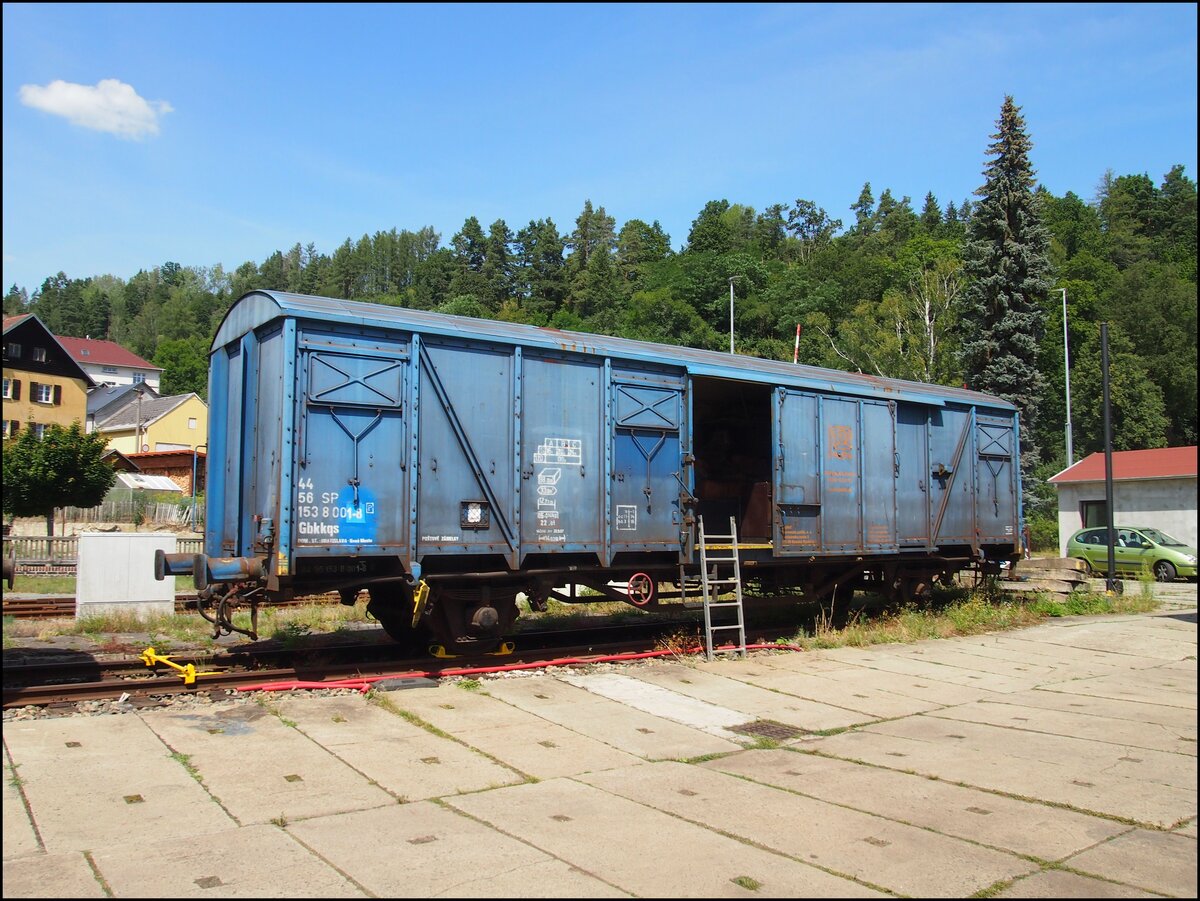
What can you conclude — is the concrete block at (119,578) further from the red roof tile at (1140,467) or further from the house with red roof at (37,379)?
the house with red roof at (37,379)

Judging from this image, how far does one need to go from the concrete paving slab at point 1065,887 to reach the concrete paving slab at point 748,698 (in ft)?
11.0

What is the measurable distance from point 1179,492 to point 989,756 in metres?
27.4

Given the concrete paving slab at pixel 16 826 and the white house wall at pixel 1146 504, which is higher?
the white house wall at pixel 1146 504

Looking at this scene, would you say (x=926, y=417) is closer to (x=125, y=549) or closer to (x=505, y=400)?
(x=505, y=400)

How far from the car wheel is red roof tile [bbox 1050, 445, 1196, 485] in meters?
5.00

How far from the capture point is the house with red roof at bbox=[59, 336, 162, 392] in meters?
95.6

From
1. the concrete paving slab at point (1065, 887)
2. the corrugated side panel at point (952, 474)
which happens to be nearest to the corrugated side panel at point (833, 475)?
the corrugated side panel at point (952, 474)

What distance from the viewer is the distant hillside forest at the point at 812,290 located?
37000 mm

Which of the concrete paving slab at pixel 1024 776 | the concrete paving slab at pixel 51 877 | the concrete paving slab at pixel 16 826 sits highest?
the concrete paving slab at pixel 51 877

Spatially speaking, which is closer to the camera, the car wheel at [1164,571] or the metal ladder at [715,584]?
the metal ladder at [715,584]

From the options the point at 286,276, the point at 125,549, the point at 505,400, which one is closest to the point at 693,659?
the point at 505,400

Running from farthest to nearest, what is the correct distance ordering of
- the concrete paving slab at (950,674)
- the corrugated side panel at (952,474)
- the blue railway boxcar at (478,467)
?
1. the corrugated side panel at (952,474)
2. the concrete paving slab at (950,674)
3. the blue railway boxcar at (478,467)

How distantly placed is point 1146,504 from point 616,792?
30.7 meters

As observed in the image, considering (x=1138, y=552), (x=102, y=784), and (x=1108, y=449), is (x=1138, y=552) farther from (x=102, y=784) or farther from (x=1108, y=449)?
(x=102, y=784)
